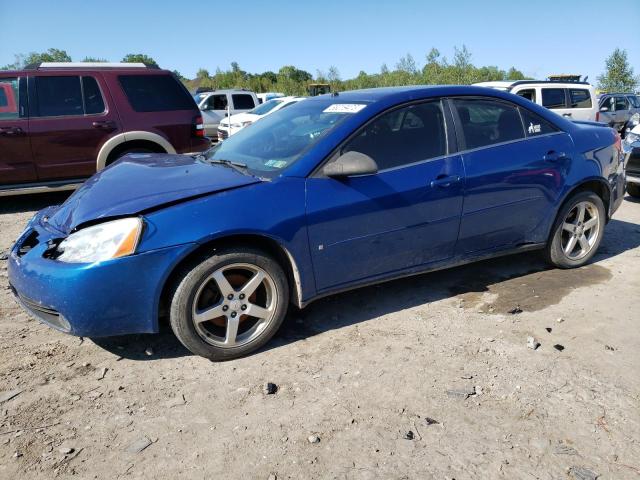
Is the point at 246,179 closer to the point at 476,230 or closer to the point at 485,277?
the point at 476,230

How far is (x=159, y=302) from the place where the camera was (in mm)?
Result: 2992

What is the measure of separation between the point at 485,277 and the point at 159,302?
2.93 m

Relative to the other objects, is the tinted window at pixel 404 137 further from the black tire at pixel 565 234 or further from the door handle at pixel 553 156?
the black tire at pixel 565 234

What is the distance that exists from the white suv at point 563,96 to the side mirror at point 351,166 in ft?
32.1

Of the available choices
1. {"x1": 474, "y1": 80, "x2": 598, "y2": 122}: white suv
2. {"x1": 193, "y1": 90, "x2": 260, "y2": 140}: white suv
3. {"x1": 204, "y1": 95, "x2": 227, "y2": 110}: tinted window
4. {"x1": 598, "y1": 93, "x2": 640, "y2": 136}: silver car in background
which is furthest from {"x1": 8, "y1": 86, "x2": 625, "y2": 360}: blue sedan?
{"x1": 598, "y1": 93, "x2": 640, "y2": 136}: silver car in background

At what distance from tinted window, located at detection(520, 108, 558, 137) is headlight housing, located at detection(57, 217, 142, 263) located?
321 cm

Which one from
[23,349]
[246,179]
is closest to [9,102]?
[23,349]

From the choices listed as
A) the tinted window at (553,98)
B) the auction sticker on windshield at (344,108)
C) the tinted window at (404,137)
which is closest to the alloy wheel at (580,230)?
the tinted window at (404,137)

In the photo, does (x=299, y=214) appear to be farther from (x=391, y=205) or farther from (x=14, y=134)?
(x=14, y=134)

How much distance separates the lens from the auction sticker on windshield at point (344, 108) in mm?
3645

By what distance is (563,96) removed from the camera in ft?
41.2

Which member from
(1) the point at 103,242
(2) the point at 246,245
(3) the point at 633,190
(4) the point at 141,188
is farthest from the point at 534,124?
(3) the point at 633,190

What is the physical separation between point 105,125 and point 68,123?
469 mm

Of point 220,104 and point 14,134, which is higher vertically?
point 220,104
